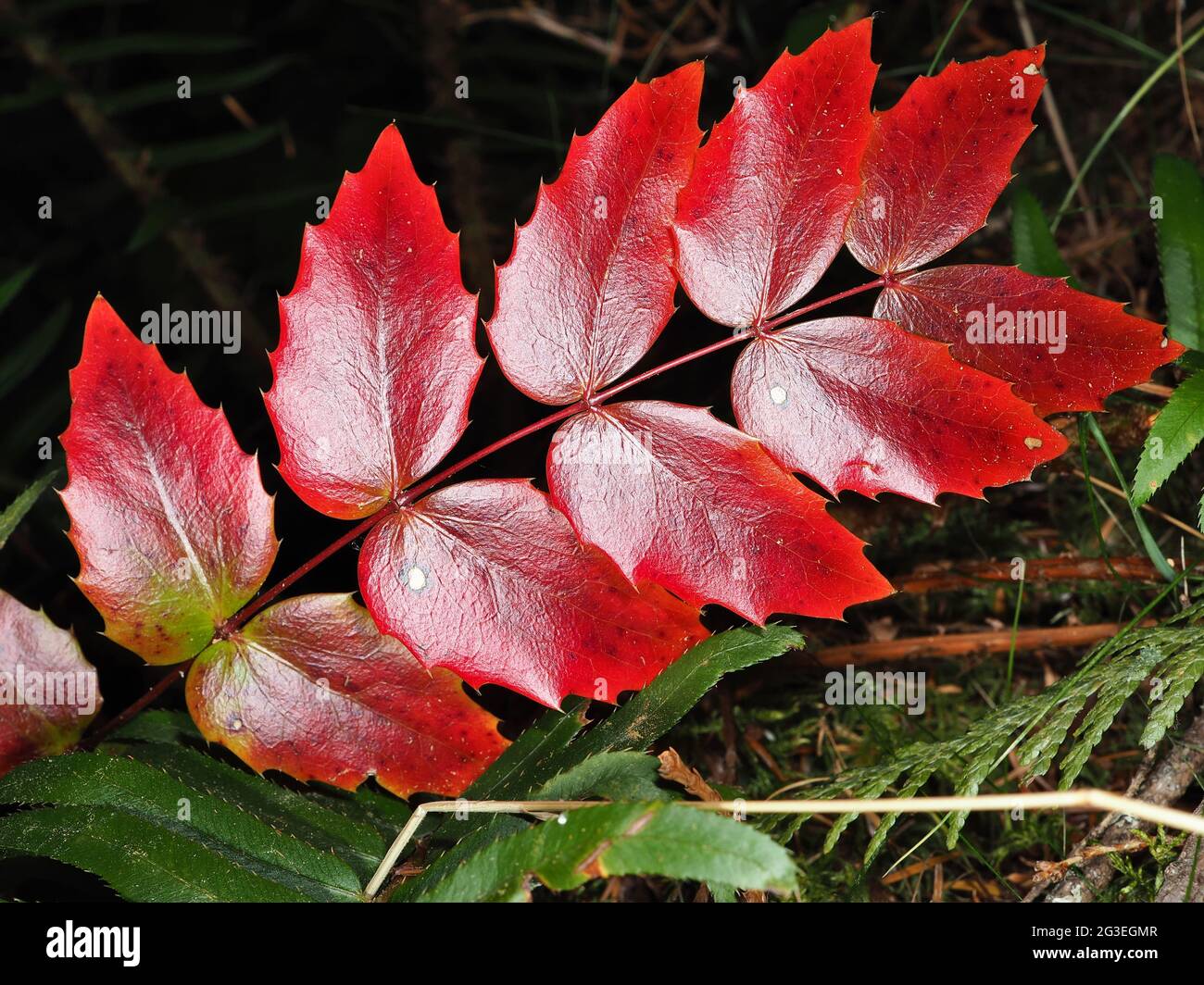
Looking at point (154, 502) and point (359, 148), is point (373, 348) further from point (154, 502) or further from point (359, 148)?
point (359, 148)

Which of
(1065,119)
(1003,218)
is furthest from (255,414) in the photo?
(1065,119)

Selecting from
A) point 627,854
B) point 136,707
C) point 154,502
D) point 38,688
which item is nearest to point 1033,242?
point 627,854

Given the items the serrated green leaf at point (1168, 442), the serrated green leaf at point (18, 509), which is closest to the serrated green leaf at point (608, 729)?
the serrated green leaf at point (1168, 442)

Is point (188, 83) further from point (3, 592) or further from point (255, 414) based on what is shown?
point (3, 592)

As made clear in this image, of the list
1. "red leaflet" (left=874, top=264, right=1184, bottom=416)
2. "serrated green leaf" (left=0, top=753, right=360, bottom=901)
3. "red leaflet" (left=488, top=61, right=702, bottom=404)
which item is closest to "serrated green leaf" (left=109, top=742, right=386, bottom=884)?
"serrated green leaf" (left=0, top=753, right=360, bottom=901)

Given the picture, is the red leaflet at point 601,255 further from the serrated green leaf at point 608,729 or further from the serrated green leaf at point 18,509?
the serrated green leaf at point 18,509
